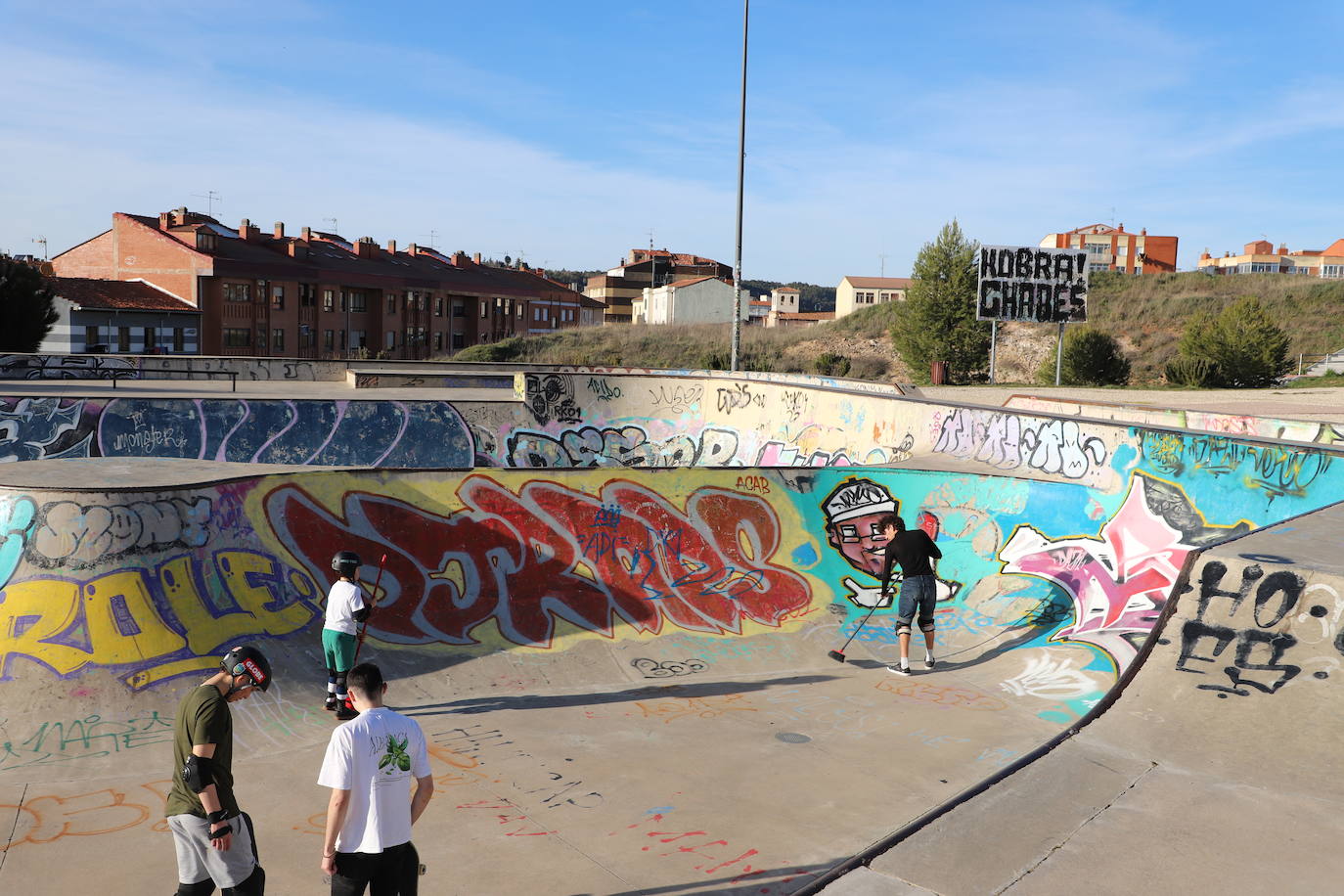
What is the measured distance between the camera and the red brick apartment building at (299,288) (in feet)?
182

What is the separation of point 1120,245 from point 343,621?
115 meters

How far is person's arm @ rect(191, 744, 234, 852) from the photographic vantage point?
4.09m

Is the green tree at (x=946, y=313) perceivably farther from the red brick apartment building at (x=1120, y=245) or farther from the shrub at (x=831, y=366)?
the red brick apartment building at (x=1120, y=245)

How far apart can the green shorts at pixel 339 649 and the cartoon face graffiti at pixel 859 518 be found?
5.45 m

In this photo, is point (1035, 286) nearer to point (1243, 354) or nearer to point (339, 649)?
point (1243, 354)

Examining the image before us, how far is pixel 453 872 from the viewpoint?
5.32 m

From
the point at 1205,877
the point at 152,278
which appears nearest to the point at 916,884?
the point at 1205,877

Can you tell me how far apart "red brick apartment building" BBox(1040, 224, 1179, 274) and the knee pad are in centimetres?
10977

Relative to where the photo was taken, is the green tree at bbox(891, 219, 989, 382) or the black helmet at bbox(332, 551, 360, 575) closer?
the black helmet at bbox(332, 551, 360, 575)

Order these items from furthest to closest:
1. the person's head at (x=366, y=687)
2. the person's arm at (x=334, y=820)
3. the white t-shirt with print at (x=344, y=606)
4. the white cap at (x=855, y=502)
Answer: the white cap at (x=855, y=502), the white t-shirt with print at (x=344, y=606), the person's head at (x=366, y=687), the person's arm at (x=334, y=820)

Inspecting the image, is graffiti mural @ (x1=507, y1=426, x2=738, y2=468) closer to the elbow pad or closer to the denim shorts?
the denim shorts

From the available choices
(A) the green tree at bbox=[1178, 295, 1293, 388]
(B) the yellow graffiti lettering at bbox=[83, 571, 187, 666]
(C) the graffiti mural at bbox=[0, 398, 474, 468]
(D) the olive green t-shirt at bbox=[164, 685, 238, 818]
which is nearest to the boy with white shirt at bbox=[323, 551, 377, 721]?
(B) the yellow graffiti lettering at bbox=[83, 571, 187, 666]

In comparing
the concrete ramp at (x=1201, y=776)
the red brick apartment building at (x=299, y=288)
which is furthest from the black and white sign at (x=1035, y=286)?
the red brick apartment building at (x=299, y=288)

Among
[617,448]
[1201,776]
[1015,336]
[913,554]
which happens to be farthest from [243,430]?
[1015,336]
